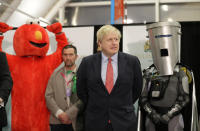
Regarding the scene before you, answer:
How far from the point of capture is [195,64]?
152 inches

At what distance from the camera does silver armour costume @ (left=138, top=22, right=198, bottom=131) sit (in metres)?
2.90

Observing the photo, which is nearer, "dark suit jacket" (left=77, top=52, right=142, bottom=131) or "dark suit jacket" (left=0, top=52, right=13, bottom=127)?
"dark suit jacket" (left=77, top=52, right=142, bottom=131)

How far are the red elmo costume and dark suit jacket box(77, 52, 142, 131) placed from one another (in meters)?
1.08

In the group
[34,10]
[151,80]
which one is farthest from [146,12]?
[151,80]

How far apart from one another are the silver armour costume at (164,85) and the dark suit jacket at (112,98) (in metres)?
0.72

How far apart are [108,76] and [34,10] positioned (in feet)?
17.1

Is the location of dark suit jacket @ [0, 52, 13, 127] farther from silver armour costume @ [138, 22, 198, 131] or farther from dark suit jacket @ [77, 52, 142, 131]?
silver armour costume @ [138, 22, 198, 131]

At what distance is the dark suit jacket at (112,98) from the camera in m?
2.21

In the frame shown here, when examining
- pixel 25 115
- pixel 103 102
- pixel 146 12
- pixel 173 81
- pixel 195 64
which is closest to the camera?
pixel 103 102

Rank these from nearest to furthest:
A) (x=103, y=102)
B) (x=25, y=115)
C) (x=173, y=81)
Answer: (x=103, y=102) → (x=173, y=81) → (x=25, y=115)

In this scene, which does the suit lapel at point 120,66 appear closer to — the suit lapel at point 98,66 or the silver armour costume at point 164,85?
the suit lapel at point 98,66

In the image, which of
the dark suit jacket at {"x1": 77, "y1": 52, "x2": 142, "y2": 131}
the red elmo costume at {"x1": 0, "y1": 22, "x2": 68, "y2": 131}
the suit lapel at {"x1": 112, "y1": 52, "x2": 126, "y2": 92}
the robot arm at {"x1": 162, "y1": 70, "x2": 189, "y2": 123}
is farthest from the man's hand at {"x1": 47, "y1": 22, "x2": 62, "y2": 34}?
the robot arm at {"x1": 162, "y1": 70, "x2": 189, "y2": 123}

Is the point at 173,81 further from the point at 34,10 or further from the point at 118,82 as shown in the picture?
the point at 34,10

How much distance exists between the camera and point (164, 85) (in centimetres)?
299
